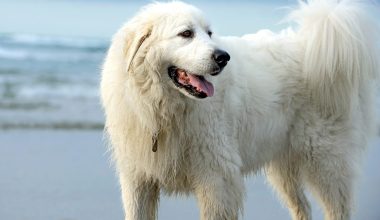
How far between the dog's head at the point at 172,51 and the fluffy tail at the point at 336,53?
112 centimetres

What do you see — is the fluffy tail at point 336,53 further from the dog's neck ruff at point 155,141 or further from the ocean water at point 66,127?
the dog's neck ruff at point 155,141

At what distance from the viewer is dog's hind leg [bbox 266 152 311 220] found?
6.11 m

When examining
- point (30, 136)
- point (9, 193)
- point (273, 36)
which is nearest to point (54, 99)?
point (30, 136)

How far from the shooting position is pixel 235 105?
503 cm

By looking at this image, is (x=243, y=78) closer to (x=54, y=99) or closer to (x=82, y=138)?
(x=82, y=138)

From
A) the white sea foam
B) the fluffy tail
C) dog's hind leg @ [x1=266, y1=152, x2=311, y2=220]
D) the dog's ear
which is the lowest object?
the white sea foam

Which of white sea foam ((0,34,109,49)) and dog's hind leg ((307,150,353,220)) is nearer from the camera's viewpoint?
dog's hind leg ((307,150,353,220))

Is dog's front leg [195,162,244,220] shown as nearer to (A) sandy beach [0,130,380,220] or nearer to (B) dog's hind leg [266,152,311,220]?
(B) dog's hind leg [266,152,311,220]

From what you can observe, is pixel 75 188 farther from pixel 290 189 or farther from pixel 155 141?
pixel 155 141

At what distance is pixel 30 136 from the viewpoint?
9.16 m

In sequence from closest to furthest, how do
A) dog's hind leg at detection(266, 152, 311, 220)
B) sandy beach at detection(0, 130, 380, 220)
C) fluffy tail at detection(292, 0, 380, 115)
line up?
1. fluffy tail at detection(292, 0, 380, 115)
2. dog's hind leg at detection(266, 152, 311, 220)
3. sandy beach at detection(0, 130, 380, 220)

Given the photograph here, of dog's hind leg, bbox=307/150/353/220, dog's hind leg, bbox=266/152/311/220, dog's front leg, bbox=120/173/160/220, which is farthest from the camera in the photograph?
dog's hind leg, bbox=266/152/311/220

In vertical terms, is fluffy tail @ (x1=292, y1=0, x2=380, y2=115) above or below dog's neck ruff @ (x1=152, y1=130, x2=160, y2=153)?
above

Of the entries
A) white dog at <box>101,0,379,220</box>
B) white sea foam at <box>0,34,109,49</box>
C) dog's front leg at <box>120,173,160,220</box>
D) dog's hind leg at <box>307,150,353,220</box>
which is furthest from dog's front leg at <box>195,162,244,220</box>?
white sea foam at <box>0,34,109,49</box>
